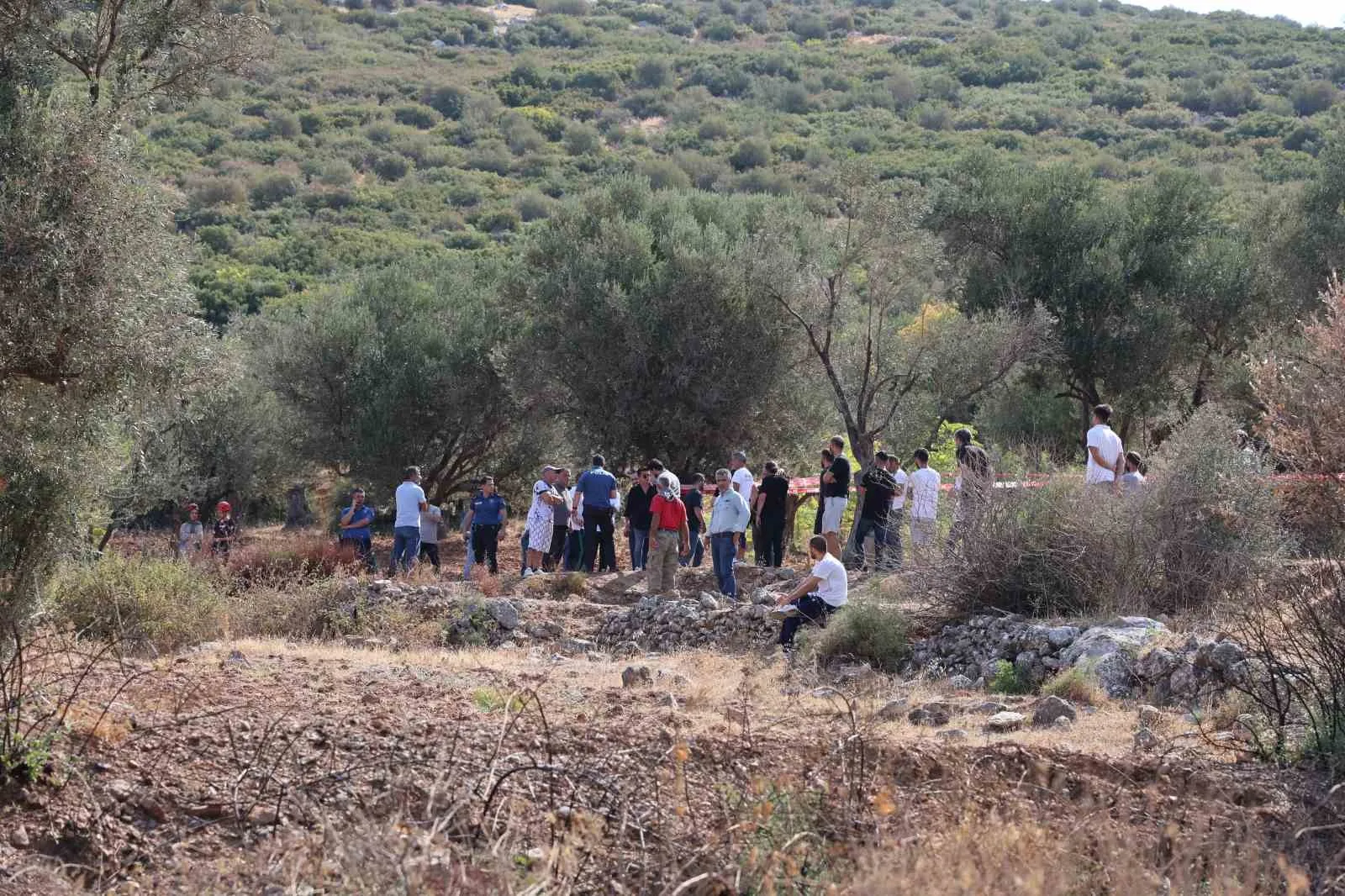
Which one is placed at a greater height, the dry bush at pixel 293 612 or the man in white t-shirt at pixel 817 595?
the man in white t-shirt at pixel 817 595

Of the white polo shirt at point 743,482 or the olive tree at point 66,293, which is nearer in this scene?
the olive tree at point 66,293

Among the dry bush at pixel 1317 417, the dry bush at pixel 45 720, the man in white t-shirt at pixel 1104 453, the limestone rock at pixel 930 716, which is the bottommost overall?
the limestone rock at pixel 930 716

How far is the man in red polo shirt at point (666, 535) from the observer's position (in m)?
15.0

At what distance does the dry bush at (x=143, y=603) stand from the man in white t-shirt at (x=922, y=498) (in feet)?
21.7

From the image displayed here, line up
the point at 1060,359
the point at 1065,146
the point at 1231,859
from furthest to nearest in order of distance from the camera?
the point at 1065,146, the point at 1060,359, the point at 1231,859

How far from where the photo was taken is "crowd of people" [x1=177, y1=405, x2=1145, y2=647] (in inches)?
509

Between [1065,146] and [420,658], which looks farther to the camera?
[1065,146]

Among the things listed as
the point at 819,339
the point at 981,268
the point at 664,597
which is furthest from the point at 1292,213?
the point at 664,597

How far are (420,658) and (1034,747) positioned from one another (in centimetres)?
541

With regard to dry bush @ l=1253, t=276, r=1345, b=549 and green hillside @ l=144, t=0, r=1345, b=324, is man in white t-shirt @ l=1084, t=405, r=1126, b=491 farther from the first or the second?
green hillside @ l=144, t=0, r=1345, b=324

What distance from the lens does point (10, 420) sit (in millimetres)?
8906

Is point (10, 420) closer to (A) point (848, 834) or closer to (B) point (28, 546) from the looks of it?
(B) point (28, 546)

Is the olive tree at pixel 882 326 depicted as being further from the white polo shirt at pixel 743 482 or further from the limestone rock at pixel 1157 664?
the limestone rock at pixel 1157 664

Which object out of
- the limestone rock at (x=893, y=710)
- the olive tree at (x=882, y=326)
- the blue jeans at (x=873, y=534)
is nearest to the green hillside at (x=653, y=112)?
the olive tree at (x=882, y=326)
